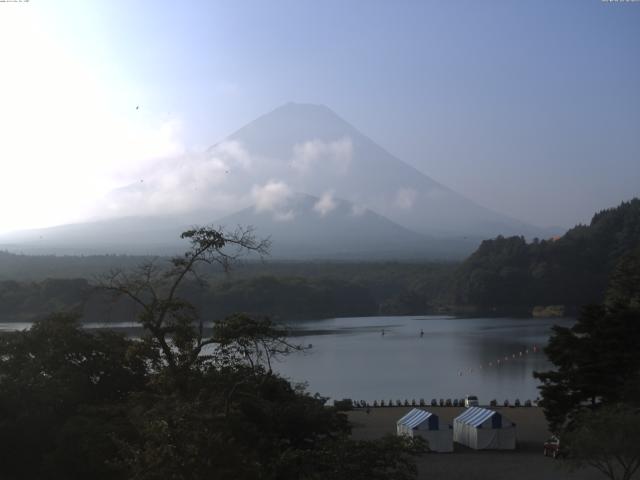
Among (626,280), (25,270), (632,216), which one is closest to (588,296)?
(632,216)

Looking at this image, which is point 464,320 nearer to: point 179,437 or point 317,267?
point 317,267

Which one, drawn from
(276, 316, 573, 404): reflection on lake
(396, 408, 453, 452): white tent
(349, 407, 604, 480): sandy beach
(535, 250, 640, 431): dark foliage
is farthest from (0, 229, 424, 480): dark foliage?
(276, 316, 573, 404): reflection on lake

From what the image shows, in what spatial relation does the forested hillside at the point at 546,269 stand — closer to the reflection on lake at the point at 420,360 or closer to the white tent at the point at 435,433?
the reflection on lake at the point at 420,360

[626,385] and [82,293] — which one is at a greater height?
[82,293]

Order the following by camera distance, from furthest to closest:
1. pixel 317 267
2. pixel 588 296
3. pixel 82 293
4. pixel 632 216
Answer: pixel 317 267, pixel 632 216, pixel 588 296, pixel 82 293

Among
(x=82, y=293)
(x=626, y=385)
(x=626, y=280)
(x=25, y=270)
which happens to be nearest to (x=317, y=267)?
(x=25, y=270)

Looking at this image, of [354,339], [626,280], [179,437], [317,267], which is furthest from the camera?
[317,267]

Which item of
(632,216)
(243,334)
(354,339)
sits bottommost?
(354,339)

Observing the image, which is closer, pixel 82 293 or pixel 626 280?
pixel 82 293
